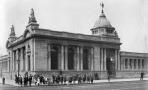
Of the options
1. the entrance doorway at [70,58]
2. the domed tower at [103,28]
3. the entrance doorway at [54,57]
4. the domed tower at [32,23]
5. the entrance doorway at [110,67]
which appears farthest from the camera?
the domed tower at [103,28]

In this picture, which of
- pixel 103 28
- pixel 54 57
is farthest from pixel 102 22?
pixel 54 57

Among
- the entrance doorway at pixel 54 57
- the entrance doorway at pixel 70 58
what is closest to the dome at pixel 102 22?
the entrance doorway at pixel 70 58

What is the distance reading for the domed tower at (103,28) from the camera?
196ft

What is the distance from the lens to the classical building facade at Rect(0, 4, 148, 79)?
4469cm

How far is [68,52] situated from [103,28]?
575 inches

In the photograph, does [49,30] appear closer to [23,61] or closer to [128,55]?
[23,61]

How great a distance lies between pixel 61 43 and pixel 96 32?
16.9m

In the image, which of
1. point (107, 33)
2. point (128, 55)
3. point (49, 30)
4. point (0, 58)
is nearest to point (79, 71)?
point (49, 30)

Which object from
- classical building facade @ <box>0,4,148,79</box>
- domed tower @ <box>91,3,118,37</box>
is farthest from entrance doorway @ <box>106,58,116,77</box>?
domed tower @ <box>91,3,118,37</box>

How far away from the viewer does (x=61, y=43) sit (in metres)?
47.7

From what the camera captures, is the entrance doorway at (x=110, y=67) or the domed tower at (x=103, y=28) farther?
the domed tower at (x=103, y=28)

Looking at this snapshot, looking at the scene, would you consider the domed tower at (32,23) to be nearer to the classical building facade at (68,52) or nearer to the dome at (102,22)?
the classical building facade at (68,52)

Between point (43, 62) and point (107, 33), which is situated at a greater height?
point (107, 33)

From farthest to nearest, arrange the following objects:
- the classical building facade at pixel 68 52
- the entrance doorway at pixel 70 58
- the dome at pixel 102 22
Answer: the dome at pixel 102 22, the entrance doorway at pixel 70 58, the classical building facade at pixel 68 52
